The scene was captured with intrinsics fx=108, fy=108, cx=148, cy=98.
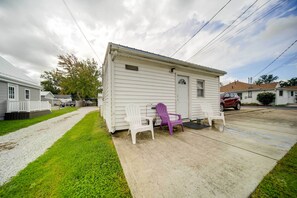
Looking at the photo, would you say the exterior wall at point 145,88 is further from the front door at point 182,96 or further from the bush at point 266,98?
the bush at point 266,98

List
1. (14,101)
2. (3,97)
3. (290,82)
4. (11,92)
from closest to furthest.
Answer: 1. (3,97)
2. (14,101)
3. (11,92)
4. (290,82)

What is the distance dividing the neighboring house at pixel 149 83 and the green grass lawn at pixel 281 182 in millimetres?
3588

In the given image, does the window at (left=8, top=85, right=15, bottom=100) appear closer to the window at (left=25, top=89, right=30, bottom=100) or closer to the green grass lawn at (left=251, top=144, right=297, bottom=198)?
the window at (left=25, top=89, right=30, bottom=100)

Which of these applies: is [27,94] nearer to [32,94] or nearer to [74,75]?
[32,94]

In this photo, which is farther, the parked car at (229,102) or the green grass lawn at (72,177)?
the parked car at (229,102)

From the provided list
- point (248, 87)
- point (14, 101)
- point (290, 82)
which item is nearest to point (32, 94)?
point (14, 101)

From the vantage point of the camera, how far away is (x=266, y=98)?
17547mm

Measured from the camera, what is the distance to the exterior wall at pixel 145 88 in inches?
160

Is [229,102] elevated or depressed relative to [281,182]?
elevated

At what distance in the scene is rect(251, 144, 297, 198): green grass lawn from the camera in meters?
1.39

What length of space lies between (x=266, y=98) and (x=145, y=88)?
76.4 feet

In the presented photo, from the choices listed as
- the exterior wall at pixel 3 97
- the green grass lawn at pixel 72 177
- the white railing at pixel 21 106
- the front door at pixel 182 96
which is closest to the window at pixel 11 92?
the exterior wall at pixel 3 97

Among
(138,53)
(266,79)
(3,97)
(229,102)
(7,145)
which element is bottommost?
(7,145)

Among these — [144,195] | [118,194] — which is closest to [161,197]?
[144,195]
